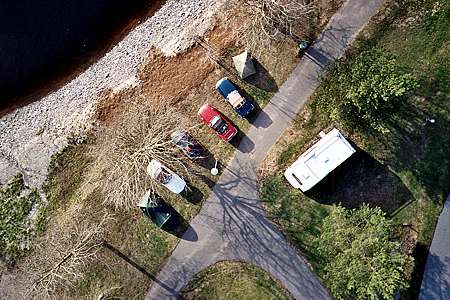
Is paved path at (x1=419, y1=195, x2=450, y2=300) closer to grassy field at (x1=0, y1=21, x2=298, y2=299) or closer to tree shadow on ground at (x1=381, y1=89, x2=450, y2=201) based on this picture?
tree shadow on ground at (x1=381, y1=89, x2=450, y2=201)

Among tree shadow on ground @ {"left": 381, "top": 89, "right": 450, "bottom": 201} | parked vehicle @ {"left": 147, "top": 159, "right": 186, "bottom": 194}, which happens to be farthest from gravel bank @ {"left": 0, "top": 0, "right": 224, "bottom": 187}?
tree shadow on ground @ {"left": 381, "top": 89, "right": 450, "bottom": 201}

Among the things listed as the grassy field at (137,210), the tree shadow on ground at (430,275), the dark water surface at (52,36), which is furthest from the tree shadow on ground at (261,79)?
the tree shadow on ground at (430,275)

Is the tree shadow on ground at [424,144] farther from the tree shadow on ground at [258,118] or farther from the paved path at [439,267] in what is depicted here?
the tree shadow on ground at [258,118]

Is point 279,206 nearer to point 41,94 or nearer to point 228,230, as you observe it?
point 228,230

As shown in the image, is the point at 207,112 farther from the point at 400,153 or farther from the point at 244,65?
the point at 400,153

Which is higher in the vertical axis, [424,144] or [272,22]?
[272,22]

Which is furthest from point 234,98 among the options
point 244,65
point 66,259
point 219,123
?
point 66,259
